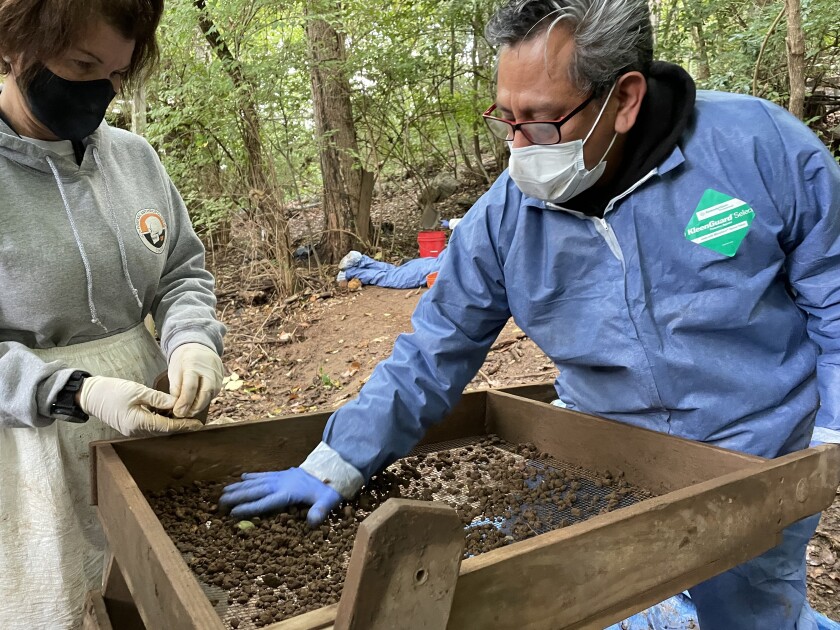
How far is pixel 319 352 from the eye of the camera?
5668 mm

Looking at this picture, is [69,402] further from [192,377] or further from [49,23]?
[49,23]

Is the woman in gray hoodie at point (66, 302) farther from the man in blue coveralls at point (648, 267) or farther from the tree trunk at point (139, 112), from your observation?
the tree trunk at point (139, 112)

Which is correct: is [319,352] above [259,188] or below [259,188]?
below

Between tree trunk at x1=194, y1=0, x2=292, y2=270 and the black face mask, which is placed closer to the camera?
the black face mask

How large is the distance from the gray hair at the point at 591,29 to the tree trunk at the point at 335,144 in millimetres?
5588

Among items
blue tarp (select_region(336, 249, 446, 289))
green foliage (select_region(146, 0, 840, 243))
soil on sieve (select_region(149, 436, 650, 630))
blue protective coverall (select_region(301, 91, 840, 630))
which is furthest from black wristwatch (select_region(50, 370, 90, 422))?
green foliage (select_region(146, 0, 840, 243))

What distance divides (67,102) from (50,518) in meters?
0.98

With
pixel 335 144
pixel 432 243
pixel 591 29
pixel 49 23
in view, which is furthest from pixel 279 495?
pixel 335 144

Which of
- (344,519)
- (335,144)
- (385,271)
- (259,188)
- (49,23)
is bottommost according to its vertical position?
(385,271)

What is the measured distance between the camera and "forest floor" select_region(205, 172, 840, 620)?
15.7ft

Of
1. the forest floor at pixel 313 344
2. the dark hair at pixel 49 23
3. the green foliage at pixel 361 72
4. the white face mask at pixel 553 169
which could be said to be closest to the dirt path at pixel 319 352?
the forest floor at pixel 313 344

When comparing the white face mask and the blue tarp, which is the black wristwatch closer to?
the white face mask

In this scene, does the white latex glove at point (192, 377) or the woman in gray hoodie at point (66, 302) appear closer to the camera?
the woman in gray hoodie at point (66, 302)

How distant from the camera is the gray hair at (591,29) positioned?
157 cm
